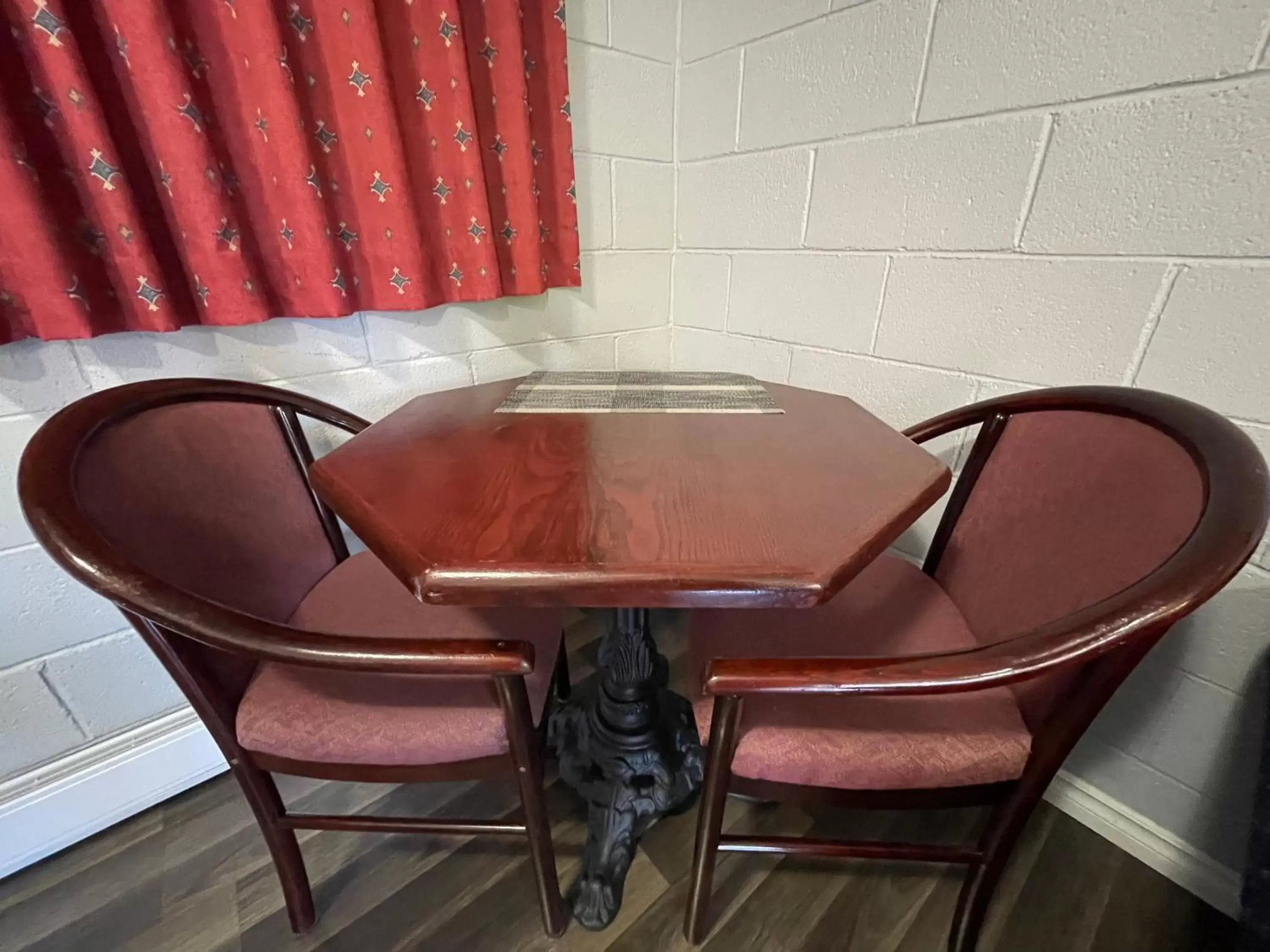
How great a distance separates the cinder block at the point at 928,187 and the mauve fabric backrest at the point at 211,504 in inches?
50.0

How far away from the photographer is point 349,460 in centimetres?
73

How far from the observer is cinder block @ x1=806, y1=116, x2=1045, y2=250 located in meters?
0.92

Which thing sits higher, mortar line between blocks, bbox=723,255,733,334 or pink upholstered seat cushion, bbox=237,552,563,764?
mortar line between blocks, bbox=723,255,733,334

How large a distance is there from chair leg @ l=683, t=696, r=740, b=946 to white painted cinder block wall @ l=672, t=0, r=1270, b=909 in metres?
0.84

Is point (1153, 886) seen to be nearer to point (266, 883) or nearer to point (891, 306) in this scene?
point (891, 306)

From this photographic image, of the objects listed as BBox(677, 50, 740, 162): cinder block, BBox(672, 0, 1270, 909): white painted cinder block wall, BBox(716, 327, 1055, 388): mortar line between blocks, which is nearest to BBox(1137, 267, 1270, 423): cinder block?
BBox(672, 0, 1270, 909): white painted cinder block wall

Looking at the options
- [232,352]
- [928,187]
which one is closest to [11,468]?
[232,352]

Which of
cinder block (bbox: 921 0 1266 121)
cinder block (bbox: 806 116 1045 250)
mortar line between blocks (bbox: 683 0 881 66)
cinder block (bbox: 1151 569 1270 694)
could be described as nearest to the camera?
cinder block (bbox: 921 0 1266 121)

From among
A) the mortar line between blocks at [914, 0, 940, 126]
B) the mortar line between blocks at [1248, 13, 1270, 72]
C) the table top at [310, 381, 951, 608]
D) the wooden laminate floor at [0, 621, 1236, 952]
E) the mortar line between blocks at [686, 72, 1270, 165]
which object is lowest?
the wooden laminate floor at [0, 621, 1236, 952]

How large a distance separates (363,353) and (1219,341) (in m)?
1.56

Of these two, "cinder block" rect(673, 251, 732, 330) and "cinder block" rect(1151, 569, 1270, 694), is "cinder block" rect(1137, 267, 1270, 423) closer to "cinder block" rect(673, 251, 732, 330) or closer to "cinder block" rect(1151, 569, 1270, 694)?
"cinder block" rect(1151, 569, 1270, 694)

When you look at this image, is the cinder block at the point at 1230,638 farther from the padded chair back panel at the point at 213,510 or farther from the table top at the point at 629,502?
the padded chair back panel at the point at 213,510

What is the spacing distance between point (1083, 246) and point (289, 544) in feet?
4.85

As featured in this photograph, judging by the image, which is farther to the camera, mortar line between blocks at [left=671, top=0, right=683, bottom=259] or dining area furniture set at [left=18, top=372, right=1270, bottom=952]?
mortar line between blocks at [left=671, top=0, right=683, bottom=259]
